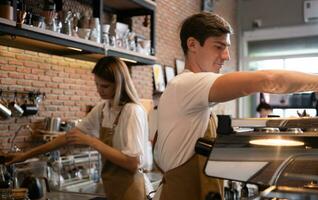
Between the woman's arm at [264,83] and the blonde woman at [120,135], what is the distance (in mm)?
1162

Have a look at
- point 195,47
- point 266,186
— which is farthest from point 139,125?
point 266,186

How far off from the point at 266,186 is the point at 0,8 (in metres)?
2.18

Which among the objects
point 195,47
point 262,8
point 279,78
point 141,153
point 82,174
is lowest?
point 82,174

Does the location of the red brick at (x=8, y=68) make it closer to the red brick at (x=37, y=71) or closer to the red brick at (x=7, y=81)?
the red brick at (x=7, y=81)

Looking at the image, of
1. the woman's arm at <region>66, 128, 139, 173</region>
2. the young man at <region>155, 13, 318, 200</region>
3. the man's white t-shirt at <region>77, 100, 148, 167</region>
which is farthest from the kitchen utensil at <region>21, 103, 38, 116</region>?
the young man at <region>155, 13, 318, 200</region>

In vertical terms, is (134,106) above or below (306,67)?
below

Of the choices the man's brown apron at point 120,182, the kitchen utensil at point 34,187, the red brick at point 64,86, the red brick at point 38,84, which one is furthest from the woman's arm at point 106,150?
the red brick at point 64,86

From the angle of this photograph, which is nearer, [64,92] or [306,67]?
[64,92]

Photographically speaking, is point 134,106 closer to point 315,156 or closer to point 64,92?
point 315,156

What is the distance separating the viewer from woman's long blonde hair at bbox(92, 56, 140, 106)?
90.9 inches

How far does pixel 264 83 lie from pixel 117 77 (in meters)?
1.37

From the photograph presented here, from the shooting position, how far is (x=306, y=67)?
344 inches

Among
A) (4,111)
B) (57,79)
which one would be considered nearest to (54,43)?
(4,111)

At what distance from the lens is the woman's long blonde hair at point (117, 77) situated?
2309 mm
